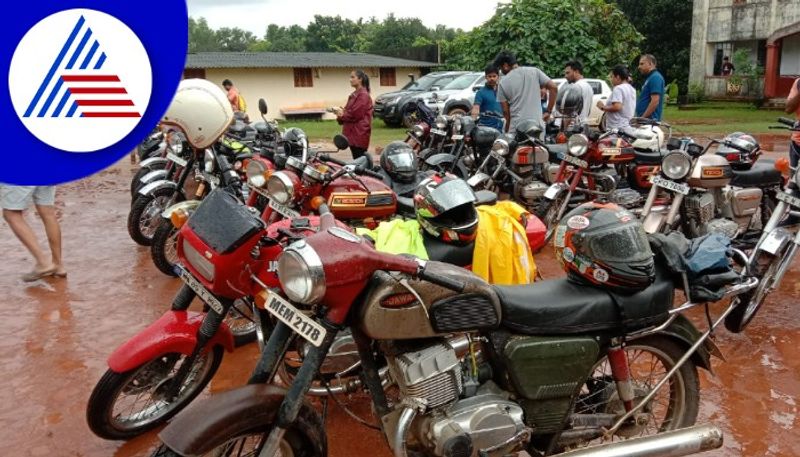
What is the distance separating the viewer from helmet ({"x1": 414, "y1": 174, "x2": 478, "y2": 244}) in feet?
10.0

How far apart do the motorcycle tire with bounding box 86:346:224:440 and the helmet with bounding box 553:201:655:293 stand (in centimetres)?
166

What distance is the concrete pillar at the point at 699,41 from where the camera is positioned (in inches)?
1033

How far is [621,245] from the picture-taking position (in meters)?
2.43

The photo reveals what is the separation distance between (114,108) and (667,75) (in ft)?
94.4

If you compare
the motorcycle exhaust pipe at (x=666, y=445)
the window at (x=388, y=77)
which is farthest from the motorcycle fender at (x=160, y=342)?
the window at (x=388, y=77)

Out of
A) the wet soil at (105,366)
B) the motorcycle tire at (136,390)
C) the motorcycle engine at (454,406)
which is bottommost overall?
the wet soil at (105,366)

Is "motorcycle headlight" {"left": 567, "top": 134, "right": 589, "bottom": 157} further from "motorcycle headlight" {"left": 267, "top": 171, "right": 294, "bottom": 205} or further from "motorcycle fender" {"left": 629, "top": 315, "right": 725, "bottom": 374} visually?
"motorcycle fender" {"left": 629, "top": 315, "right": 725, "bottom": 374}

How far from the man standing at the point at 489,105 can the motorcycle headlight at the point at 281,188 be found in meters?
4.89

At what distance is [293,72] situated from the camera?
2677 cm

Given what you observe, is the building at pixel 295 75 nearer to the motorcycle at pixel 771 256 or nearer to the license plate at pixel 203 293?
the motorcycle at pixel 771 256

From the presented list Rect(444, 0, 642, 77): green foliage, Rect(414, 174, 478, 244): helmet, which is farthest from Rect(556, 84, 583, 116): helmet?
Rect(444, 0, 642, 77): green foliage

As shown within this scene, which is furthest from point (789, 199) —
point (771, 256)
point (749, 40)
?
point (749, 40)

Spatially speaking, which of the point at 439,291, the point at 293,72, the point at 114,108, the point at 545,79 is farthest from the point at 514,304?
the point at 293,72

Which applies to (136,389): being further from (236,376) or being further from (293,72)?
(293,72)
